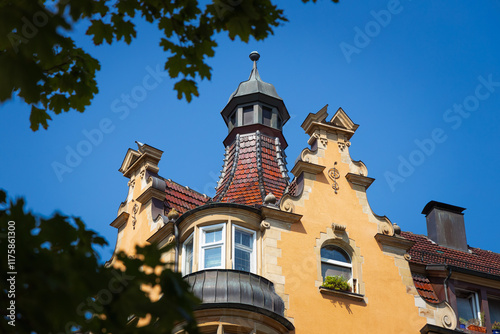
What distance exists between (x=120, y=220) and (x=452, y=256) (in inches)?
390

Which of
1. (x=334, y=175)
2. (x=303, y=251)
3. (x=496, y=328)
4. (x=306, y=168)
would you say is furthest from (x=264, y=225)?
(x=496, y=328)

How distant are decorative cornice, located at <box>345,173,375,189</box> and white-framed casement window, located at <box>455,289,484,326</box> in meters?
3.66

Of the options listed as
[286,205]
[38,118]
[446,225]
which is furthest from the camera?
[446,225]

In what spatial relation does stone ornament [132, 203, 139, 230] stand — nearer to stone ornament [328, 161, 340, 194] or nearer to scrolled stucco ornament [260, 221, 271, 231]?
scrolled stucco ornament [260, 221, 271, 231]

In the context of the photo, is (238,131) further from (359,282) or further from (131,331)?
(131,331)

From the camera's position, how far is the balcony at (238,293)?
17375 mm

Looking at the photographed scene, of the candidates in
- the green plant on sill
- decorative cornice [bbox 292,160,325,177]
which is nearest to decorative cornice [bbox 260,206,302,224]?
decorative cornice [bbox 292,160,325,177]

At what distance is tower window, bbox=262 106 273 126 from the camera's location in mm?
25641

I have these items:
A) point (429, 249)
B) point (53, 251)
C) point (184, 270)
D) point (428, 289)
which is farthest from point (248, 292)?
point (53, 251)

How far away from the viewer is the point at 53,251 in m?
7.00

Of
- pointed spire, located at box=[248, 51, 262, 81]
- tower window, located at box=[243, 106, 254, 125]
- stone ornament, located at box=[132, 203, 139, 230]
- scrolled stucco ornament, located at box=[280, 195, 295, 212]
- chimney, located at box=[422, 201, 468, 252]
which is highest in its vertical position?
pointed spire, located at box=[248, 51, 262, 81]

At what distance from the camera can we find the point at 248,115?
1013 inches

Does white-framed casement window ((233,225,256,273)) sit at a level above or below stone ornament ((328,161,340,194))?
below

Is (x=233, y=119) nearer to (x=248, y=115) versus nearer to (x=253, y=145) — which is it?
(x=248, y=115)
